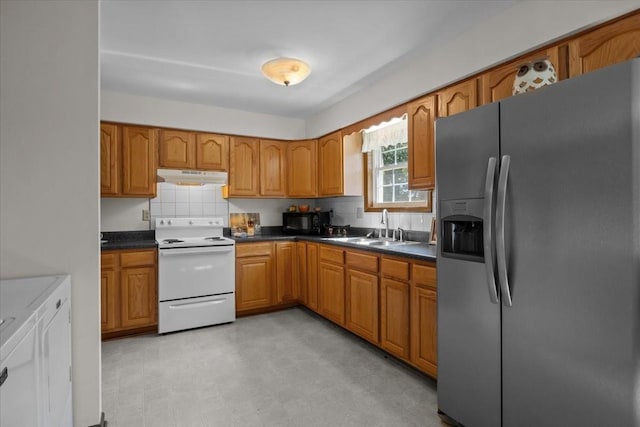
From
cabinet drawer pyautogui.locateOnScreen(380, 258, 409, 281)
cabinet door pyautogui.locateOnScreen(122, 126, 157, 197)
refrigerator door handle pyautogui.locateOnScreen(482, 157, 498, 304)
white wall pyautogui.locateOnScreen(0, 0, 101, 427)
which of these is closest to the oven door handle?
cabinet door pyautogui.locateOnScreen(122, 126, 157, 197)

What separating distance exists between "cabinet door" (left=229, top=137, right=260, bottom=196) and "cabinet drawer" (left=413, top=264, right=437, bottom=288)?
255 cm

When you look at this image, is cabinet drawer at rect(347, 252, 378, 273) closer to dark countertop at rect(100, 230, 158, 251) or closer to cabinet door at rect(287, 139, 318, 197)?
cabinet door at rect(287, 139, 318, 197)

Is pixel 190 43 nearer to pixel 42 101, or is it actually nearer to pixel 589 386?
pixel 42 101

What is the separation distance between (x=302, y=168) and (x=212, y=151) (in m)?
1.16

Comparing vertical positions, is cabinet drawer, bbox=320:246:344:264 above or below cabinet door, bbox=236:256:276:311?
above

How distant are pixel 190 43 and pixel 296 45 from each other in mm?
808

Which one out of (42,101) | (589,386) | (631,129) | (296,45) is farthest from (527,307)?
(42,101)

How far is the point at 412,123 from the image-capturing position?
2816 millimetres

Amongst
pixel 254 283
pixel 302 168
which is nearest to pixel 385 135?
pixel 302 168

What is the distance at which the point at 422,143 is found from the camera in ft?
8.83

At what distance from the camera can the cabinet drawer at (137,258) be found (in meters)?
3.30

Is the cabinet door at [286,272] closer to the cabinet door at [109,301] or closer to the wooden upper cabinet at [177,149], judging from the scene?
the wooden upper cabinet at [177,149]

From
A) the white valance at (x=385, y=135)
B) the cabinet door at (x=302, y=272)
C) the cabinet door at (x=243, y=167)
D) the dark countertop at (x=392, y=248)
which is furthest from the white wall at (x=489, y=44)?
the cabinet door at (x=302, y=272)

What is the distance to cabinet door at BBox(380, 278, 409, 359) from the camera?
2.47 meters
